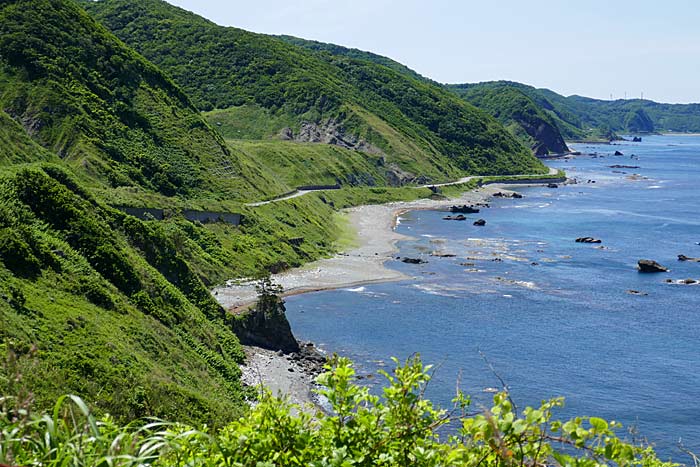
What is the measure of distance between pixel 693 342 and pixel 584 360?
472 inches

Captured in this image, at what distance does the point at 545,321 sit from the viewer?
234ft

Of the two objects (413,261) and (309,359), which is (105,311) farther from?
(413,261)

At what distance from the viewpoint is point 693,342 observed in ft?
214

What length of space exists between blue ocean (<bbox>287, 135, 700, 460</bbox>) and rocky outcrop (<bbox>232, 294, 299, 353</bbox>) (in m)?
4.34

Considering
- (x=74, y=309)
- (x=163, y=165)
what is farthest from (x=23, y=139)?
(x=74, y=309)

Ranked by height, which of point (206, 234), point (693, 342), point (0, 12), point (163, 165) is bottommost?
point (693, 342)

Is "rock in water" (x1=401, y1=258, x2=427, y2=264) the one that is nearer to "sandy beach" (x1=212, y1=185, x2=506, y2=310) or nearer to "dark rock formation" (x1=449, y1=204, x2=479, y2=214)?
"sandy beach" (x1=212, y1=185, x2=506, y2=310)

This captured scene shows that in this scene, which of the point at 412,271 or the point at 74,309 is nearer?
the point at 74,309

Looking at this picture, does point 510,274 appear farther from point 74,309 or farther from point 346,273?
point 74,309

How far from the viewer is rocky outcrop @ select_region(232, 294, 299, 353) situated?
195 feet

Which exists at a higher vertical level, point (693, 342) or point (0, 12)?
point (0, 12)

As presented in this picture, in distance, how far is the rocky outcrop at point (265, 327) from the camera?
195 feet

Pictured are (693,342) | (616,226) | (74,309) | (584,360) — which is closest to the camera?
(74,309)

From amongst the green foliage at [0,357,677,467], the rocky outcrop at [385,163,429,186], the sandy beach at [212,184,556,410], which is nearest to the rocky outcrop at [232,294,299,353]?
the sandy beach at [212,184,556,410]
